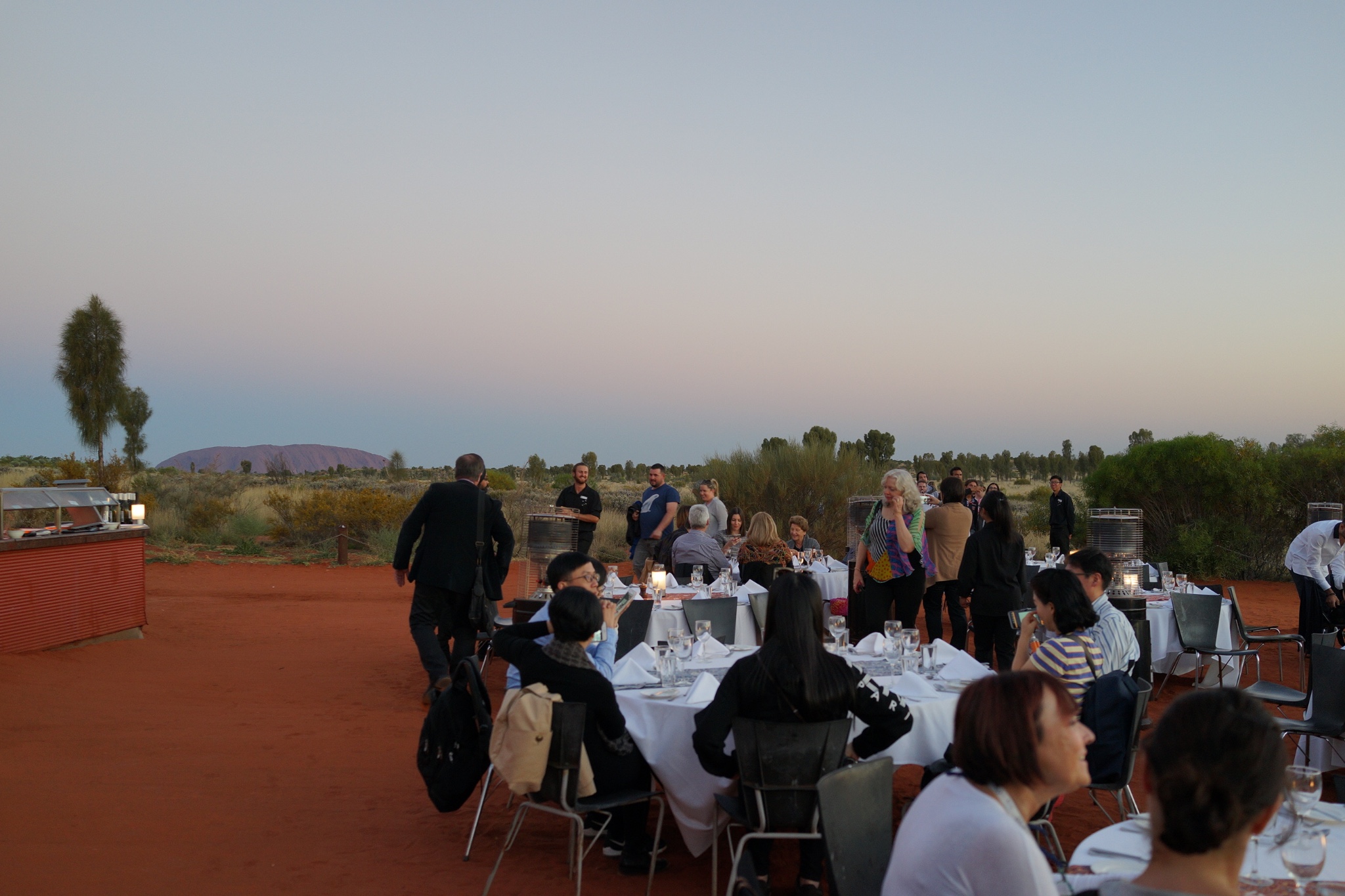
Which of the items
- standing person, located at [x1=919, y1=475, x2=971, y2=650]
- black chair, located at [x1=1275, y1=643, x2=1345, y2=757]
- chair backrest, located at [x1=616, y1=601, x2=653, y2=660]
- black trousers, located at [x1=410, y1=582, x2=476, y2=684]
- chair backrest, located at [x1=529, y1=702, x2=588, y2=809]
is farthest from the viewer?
standing person, located at [x1=919, y1=475, x2=971, y2=650]

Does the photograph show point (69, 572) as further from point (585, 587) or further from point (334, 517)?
point (334, 517)

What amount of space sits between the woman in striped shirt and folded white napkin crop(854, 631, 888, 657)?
104cm

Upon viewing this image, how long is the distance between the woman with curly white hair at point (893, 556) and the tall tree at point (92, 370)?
88.1 feet

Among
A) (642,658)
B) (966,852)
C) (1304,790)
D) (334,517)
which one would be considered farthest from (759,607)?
(334,517)

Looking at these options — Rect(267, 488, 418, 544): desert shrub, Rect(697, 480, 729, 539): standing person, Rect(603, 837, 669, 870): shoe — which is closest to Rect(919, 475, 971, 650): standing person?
Rect(697, 480, 729, 539): standing person

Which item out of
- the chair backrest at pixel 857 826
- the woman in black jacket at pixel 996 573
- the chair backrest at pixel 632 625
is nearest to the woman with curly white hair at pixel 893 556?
the woman in black jacket at pixel 996 573

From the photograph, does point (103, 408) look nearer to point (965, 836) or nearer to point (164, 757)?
point (164, 757)

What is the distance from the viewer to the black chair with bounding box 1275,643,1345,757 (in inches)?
208

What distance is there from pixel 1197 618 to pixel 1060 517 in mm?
7299

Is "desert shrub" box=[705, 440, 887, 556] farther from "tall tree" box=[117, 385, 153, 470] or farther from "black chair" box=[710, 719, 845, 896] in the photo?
"tall tree" box=[117, 385, 153, 470]

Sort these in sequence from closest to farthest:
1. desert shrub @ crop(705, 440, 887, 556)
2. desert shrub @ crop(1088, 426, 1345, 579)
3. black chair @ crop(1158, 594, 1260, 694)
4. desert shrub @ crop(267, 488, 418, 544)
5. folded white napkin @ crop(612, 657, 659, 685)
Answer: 1. folded white napkin @ crop(612, 657, 659, 685)
2. black chair @ crop(1158, 594, 1260, 694)
3. desert shrub @ crop(1088, 426, 1345, 579)
4. desert shrub @ crop(705, 440, 887, 556)
5. desert shrub @ crop(267, 488, 418, 544)

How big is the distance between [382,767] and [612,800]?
2949mm

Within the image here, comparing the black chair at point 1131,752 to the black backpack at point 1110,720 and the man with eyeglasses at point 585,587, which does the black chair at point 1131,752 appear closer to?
the black backpack at point 1110,720

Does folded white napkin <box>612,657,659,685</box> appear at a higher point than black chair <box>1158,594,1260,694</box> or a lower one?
higher
